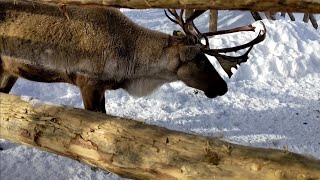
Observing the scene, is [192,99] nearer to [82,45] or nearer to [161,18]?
[82,45]

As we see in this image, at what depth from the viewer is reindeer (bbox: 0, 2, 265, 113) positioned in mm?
4086

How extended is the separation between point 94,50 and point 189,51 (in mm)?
951

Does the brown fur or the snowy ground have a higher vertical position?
the brown fur

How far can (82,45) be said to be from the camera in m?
4.08

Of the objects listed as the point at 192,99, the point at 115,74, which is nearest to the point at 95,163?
the point at 115,74

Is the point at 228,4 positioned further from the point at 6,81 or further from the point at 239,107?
the point at 239,107

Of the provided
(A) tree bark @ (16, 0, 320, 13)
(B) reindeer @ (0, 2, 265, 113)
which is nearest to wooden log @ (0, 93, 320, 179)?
(A) tree bark @ (16, 0, 320, 13)

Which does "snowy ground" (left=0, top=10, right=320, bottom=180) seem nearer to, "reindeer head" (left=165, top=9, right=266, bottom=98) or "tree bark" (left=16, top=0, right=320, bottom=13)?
"reindeer head" (left=165, top=9, right=266, bottom=98)

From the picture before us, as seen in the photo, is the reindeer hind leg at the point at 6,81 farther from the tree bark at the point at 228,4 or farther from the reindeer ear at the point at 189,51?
the tree bark at the point at 228,4

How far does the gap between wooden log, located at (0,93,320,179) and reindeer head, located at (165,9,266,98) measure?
5.68 ft

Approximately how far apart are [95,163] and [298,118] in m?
3.95

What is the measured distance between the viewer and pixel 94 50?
13.4ft

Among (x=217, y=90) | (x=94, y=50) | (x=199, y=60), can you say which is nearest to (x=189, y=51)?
(x=199, y=60)

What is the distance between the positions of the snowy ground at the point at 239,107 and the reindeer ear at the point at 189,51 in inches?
48.8
